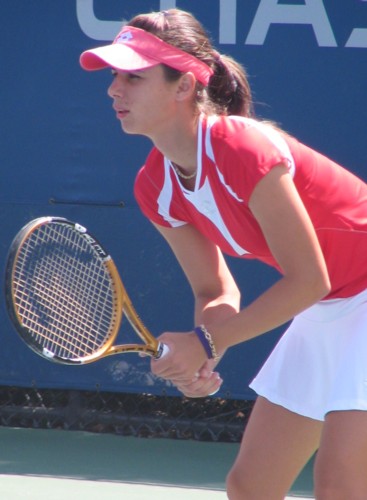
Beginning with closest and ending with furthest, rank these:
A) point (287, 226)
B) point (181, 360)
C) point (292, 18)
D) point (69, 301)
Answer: point (287, 226) → point (181, 360) → point (69, 301) → point (292, 18)

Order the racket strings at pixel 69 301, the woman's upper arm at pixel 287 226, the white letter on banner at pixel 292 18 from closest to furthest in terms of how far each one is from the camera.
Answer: the woman's upper arm at pixel 287 226
the racket strings at pixel 69 301
the white letter on banner at pixel 292 18

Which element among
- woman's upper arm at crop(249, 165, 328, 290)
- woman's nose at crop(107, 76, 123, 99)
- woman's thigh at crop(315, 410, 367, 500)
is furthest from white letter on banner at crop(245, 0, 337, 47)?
woman's thigh at crop(315, 410, 367, 500)

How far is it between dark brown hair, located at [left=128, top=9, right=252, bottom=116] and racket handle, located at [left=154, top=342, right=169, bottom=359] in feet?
1.66

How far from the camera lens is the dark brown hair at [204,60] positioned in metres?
2.44

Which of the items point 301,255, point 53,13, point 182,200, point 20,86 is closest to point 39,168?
point 20,86

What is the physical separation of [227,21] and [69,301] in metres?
1.41

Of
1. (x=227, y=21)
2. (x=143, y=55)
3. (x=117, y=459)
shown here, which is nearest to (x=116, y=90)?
(x=143, y=55)

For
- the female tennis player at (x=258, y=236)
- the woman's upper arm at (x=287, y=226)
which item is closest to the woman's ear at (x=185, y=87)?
the female tennis player at (x=258, y=236)

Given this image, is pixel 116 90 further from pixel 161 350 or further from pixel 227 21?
pixel 227 21

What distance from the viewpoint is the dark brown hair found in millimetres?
2443

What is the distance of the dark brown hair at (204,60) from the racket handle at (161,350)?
507 millimetres

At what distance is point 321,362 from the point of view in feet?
8.27

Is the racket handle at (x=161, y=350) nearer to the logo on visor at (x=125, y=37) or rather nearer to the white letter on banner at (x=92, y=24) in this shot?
the logo on visor at (x=125, y=37)

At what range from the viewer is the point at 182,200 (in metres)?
2.53
